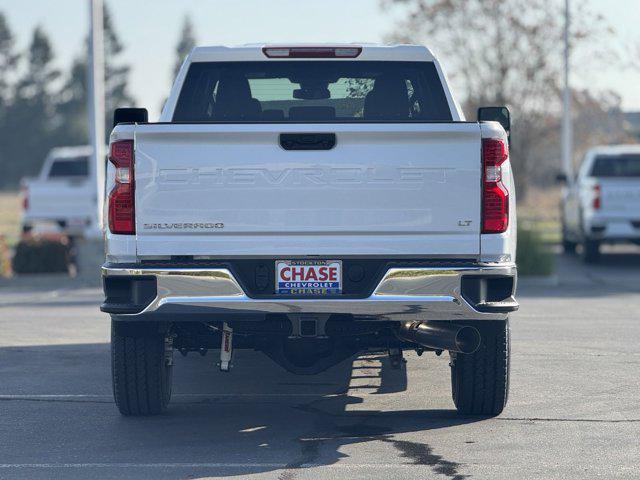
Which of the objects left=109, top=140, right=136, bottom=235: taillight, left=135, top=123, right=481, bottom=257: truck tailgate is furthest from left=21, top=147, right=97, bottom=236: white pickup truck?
left=135, top=123, right=481, bottom=257: truck tailgate

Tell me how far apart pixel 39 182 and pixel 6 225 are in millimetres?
22110

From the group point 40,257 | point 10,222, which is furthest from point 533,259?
point 10,222

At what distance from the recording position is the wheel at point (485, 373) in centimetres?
792

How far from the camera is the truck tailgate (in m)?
7.30

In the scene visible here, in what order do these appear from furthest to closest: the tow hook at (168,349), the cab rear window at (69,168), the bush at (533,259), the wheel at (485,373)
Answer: the cab rear window at (69,168), the bush at (533,259), the tow hook at (168,349), the wheel at (485,373)

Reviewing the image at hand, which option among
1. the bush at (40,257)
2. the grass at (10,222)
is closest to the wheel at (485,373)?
the bush at (40,257)

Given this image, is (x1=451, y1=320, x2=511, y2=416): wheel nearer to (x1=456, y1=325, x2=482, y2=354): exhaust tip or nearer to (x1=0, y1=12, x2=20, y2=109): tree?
(x1=456, y1=325, x2=482, y2=354): exhaust tip

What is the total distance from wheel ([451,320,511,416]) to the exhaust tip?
0.86 ft

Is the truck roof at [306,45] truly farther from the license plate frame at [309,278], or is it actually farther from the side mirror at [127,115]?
the license plate frame at [309,278]

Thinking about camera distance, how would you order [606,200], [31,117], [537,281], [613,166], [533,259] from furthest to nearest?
[31,117] → [613,166] → [606,200] → [533,259] → [537,281]

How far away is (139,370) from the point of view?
7996 mm

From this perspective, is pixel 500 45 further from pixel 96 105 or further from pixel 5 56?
pixel 5 56

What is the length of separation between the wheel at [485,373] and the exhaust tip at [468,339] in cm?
Answer: 26

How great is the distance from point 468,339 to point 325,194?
119 centimetres
